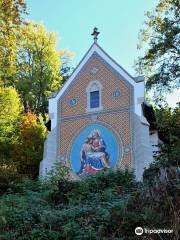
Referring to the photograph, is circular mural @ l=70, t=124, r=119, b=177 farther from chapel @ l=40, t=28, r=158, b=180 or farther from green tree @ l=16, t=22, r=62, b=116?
green tree @ l=16, t=22, r=62, b=116

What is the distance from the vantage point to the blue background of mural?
21.2 m

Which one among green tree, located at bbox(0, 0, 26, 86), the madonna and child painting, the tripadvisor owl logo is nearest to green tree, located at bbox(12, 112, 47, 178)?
the madonna and child painting

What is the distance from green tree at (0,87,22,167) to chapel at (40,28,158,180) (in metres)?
5.08

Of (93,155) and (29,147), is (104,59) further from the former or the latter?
(29,147)

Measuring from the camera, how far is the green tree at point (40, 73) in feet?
121

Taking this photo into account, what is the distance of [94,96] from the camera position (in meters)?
23.3

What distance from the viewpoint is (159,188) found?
23.9 ft

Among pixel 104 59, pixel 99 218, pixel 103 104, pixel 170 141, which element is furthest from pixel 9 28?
pixel 104 59

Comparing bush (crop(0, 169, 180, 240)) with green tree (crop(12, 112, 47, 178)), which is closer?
bush (crop(0, 169, 180, 240))

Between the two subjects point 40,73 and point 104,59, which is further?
point 40,73

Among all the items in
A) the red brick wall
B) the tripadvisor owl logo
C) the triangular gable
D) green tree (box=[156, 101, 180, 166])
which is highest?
the triangular gable

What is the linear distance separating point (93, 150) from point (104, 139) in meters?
0.86

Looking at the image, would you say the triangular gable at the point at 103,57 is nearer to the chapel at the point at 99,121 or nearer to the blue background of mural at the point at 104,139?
the chapel at the point at 99,121

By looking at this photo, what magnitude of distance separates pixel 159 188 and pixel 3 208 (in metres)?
3.38
